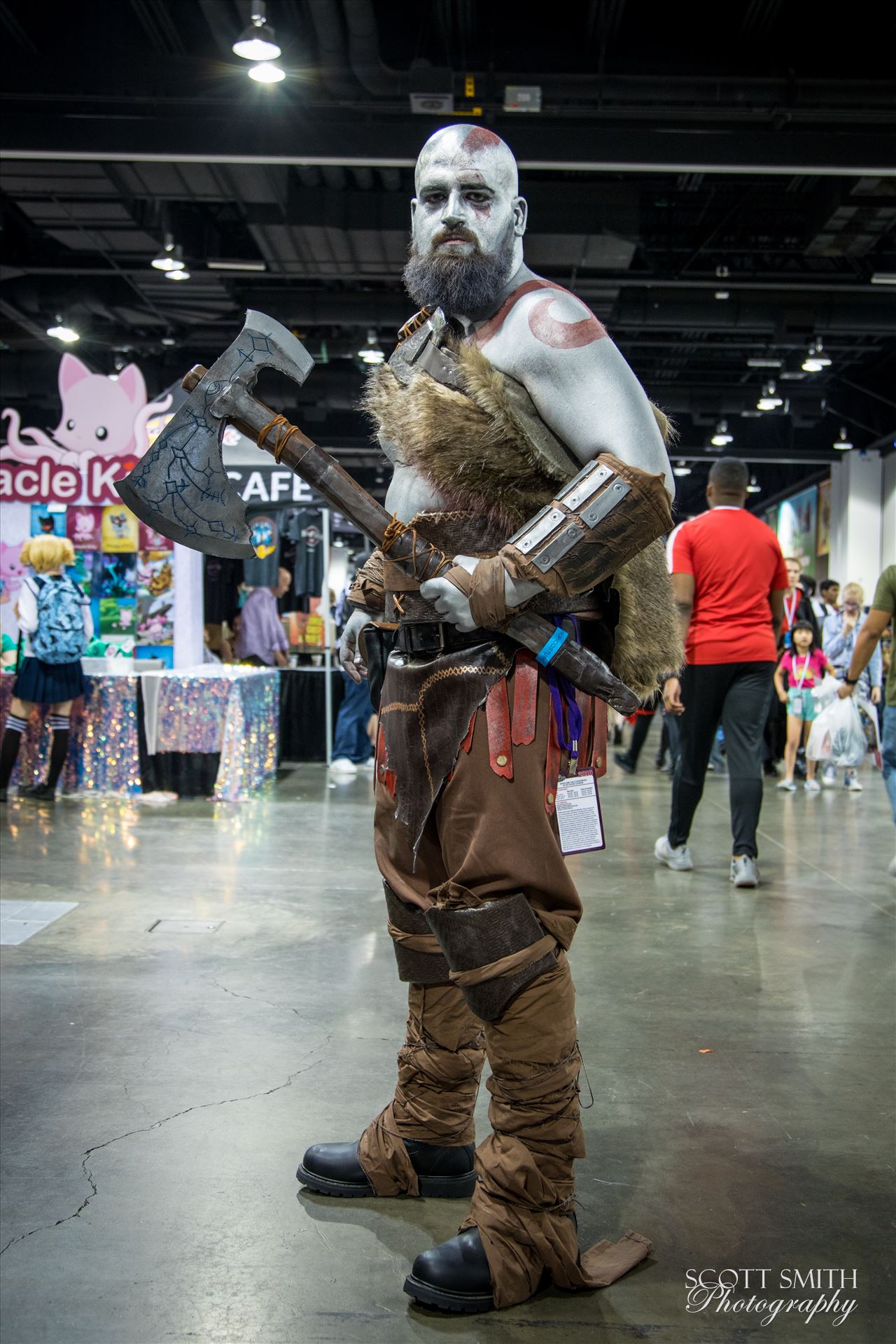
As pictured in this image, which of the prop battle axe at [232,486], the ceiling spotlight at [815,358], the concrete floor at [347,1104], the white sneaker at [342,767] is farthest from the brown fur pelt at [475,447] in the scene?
the ceiling spotlight at [815,358]

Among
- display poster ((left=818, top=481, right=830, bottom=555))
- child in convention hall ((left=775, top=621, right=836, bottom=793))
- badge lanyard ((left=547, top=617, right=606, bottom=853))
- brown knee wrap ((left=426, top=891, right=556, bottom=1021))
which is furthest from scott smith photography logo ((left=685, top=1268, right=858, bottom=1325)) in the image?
display poster ((left=818, top=481, right=830, bottom=555))

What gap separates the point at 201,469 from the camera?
1840 millimetres

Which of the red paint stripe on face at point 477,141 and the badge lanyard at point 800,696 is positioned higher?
the red paint stripe on face at point 477,141

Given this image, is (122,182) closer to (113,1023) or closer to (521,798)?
(113,1023)

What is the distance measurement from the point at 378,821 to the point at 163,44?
6.98 metres

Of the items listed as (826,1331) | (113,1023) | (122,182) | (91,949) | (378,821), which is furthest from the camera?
(122,182)

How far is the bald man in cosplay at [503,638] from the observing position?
1.67 m

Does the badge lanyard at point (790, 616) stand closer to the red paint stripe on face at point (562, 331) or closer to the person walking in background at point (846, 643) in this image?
the person walking in background at point (846, 643)

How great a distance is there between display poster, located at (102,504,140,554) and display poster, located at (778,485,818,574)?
11.6 meters

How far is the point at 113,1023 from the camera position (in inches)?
115

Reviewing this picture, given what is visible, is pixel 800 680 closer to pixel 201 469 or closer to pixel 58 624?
pixel 58 624

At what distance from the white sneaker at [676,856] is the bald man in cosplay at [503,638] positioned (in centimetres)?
330

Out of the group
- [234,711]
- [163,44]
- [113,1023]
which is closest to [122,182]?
[163,44]

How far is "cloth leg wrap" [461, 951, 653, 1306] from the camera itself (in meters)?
1.67
